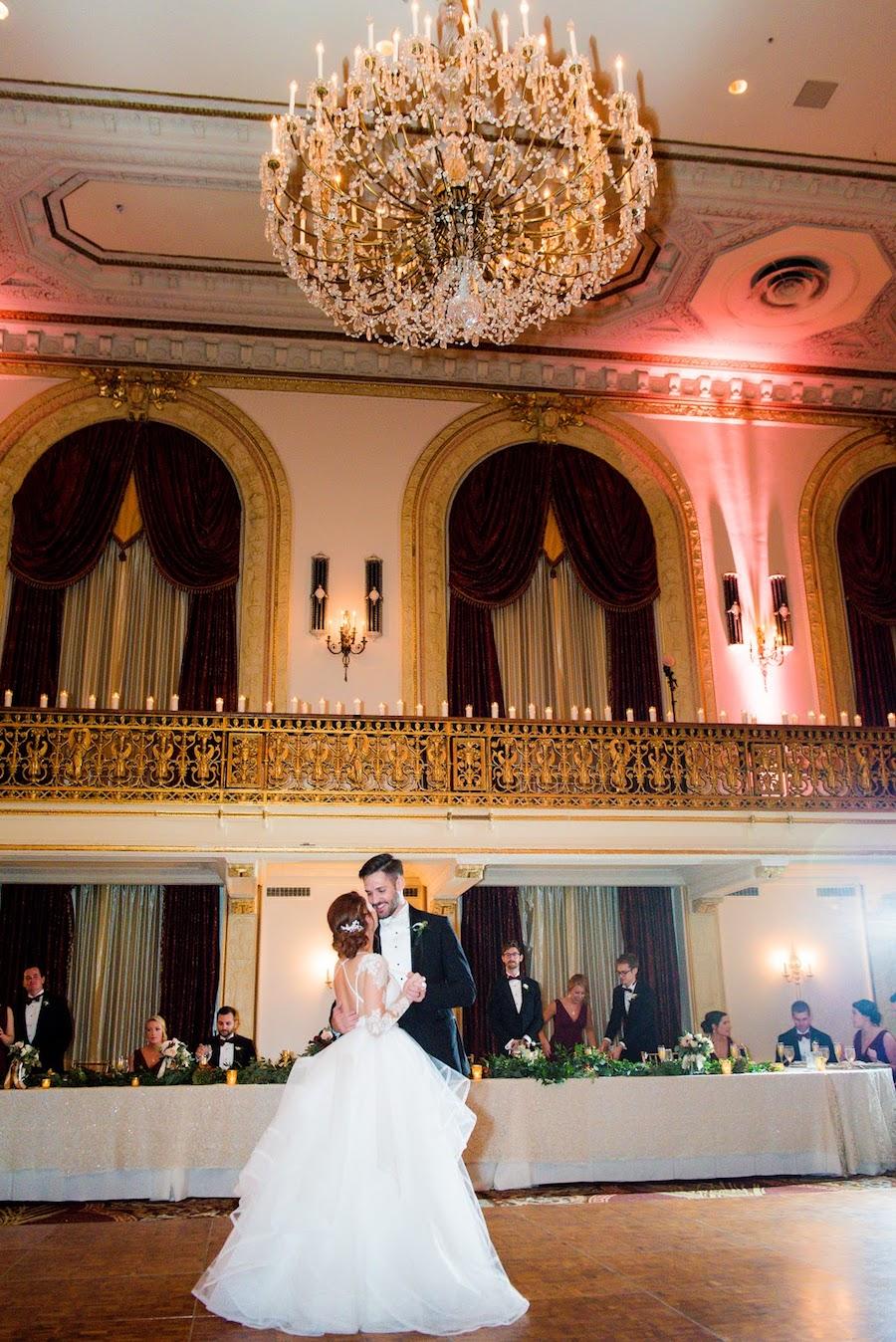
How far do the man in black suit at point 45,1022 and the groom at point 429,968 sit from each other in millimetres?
6419

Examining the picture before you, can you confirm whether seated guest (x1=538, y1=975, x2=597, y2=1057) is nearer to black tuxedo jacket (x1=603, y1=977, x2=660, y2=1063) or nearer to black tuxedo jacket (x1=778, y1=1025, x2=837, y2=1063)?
black tuxedo jacket (x1=603, y1=977, x2=660, y2=1063)

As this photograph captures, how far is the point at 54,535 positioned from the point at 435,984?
9631 millimetres

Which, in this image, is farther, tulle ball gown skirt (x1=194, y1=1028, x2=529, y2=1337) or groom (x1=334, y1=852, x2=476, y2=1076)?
groom (x1=334, y1=852, x2=476, y2=1076)

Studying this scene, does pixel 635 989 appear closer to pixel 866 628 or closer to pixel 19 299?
pixel 866 628

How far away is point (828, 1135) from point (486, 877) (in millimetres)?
5195

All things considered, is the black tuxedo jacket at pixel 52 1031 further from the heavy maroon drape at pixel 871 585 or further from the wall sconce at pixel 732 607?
the heavy maroon drape at pixel 871 585

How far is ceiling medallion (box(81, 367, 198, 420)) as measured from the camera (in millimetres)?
13359

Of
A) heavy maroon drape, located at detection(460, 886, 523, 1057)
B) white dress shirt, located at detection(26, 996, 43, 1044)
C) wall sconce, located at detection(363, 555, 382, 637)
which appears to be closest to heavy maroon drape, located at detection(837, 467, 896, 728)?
heavy maroon drape, located at detection(460, 886, 523, 1057)

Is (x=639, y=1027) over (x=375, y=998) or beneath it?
beneath

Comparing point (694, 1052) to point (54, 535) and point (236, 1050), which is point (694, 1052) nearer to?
point (236, 1050)

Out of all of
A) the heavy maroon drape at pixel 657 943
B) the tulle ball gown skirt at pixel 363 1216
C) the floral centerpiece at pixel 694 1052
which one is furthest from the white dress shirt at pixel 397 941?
the heavy maroon drape at pixel 657 943

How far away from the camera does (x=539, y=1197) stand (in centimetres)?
762

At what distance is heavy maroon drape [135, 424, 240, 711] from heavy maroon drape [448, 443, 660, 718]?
259cm

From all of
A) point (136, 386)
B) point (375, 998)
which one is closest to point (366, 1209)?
point (375, 998)
